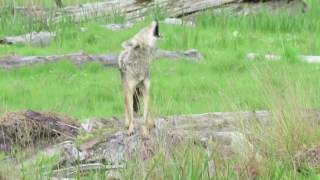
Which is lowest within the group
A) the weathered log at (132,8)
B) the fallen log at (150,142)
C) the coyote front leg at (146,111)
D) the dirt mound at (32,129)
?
the weathered log at (132,8)

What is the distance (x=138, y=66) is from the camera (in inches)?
312

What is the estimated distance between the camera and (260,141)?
317 inches

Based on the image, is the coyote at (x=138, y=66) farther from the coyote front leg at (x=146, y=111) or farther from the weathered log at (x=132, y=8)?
the weathered log at (x=132, y=8)

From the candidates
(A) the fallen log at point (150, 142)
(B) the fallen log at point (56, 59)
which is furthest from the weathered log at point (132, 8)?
(A) the fallen log at point (150, 142)

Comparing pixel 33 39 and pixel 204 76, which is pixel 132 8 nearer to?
pixel 33 39

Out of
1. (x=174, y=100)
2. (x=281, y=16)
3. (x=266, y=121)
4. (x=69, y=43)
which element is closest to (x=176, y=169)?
(x=266, y=121)

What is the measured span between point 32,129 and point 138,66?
184cm

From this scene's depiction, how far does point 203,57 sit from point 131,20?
3.94 meters

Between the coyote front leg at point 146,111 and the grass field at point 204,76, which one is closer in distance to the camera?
the coyote front leg at point 146,111

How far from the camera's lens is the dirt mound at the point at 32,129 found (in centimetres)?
909

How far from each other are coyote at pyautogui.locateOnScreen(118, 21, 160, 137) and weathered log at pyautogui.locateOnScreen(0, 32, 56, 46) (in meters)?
9.12

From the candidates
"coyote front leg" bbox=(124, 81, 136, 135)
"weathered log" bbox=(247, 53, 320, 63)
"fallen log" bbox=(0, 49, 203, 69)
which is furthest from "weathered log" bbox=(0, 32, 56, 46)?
"coyote front leg" bbox=(124, 81, 136, 135)

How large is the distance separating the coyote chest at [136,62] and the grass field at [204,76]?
120 centimetres

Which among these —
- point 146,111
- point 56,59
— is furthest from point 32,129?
point 56,59
